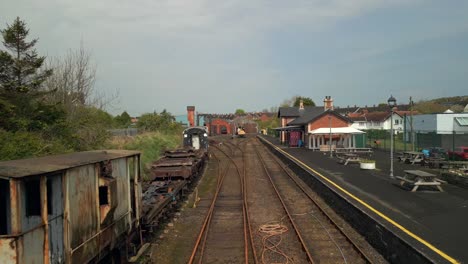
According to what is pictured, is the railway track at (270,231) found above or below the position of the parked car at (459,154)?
below

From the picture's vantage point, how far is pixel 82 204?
594cm

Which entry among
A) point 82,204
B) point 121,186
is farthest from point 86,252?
point 121,186

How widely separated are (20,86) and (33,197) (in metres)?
9.58

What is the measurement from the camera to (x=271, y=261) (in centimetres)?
884

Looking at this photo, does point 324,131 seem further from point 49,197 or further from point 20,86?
point 49,197

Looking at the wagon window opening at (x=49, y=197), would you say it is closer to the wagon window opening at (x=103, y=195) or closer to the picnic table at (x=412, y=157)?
the wagon window opening at (x=103, y=195)

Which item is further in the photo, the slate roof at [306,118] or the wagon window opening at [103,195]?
the slate roof at [306,118]

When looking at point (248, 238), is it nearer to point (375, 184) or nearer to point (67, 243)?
point (67, 243)

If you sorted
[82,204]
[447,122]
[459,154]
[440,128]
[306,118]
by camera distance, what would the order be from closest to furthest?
[82,204] < [459,154] < [306,118] < [447,122] < [440,128]

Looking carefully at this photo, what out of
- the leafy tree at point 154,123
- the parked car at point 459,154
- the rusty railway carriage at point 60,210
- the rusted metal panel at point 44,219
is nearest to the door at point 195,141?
the leafy tree at point 154,123

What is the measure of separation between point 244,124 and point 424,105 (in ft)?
137

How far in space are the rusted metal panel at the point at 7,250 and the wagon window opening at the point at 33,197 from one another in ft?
1.87

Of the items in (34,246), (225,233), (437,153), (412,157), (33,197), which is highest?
(33,197)

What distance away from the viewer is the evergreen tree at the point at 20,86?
41.6 ft
